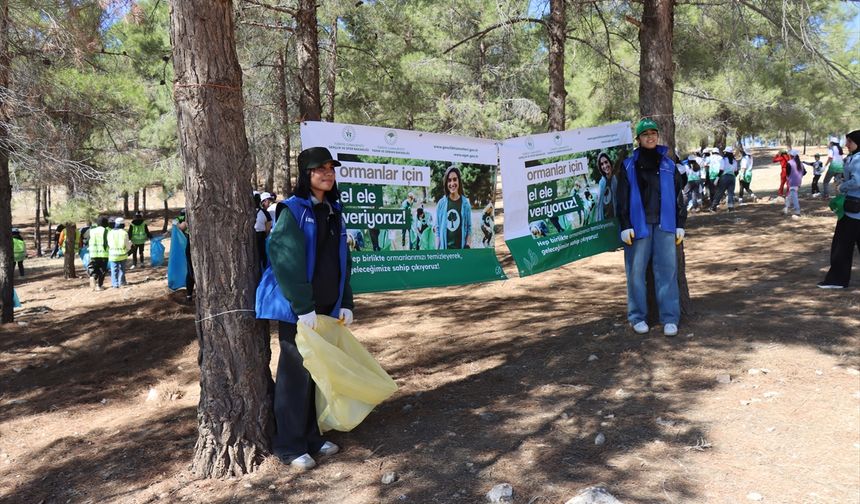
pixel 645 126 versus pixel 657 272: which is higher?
pixel 645 126

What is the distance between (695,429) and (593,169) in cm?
275

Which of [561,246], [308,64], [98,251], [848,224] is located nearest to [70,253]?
[98,251]

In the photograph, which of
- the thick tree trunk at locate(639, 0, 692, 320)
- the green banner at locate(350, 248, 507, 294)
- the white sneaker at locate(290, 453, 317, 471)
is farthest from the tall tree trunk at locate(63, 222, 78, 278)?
the thick tree trunk at locate(639, 0, 692, 320)

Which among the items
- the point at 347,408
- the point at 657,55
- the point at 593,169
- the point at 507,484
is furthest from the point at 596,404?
the point at 657,55

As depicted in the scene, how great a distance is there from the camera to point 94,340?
8.40 metres

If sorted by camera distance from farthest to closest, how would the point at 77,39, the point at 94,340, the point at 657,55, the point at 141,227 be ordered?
1. the point at 141,227
2. the point at 77,39
3. the point at 94,340
4. the point at 657,55

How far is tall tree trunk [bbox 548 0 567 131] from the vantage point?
9938mm

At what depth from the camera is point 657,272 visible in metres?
5.36

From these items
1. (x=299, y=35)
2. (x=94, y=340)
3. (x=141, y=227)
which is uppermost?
(x=299, y=35)

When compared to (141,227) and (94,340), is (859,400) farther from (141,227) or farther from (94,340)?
(141,227)

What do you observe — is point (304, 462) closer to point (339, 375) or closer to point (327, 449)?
point (327, 449)

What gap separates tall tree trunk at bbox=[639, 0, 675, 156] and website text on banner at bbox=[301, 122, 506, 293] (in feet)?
4.79

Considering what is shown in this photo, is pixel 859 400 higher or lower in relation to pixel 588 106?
lower

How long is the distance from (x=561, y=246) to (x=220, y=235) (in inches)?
126
